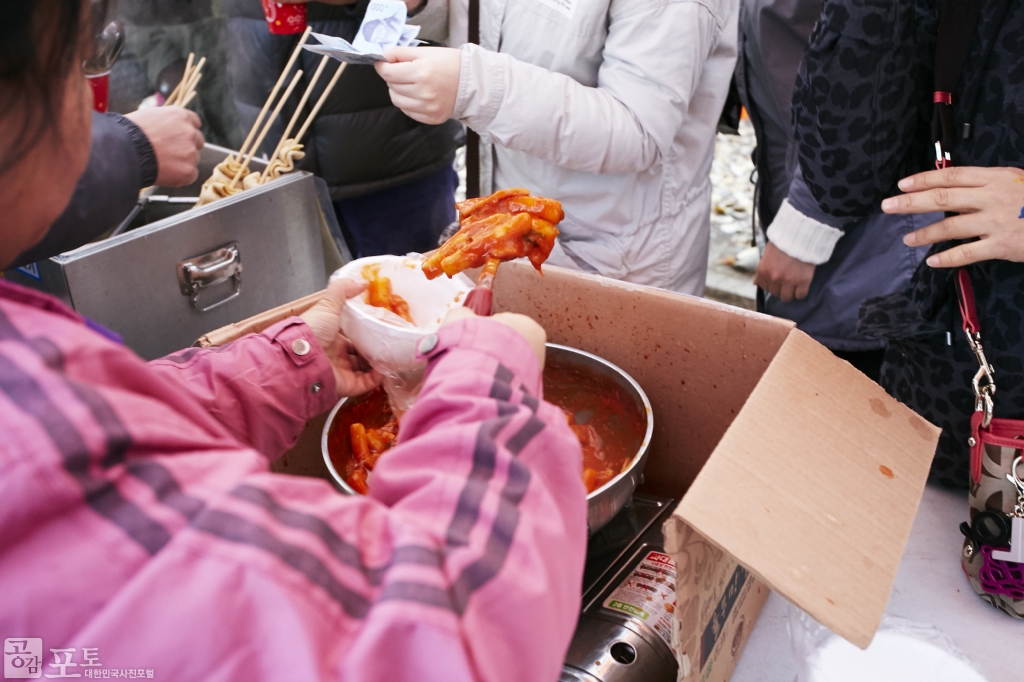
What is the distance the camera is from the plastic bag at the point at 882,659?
90 centimetres

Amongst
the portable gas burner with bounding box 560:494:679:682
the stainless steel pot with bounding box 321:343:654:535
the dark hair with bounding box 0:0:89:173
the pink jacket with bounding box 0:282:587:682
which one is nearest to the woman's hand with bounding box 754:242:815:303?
the stainless steel pot with bounding box 321:343:654:535

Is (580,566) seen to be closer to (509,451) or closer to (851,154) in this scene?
(509,451)

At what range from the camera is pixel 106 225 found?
1286mm

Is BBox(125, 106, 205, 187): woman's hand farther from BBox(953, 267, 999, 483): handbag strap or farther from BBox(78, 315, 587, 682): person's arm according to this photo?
BBox(953, 267, 999, 483): handbag strap

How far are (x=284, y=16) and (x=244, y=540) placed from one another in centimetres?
159

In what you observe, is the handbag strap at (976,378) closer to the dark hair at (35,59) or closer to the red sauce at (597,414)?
the red sauce at (597,414)

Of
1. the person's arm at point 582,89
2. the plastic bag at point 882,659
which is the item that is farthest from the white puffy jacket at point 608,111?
the plastic bag at point 882,659

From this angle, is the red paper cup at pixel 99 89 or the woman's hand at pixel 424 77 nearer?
the woman's hand at pixel 424 77

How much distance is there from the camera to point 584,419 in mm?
1394

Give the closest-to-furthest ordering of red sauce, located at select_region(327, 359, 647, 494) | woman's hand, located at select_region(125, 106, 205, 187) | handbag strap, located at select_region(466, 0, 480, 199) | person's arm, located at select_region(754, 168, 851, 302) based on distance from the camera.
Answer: red sauce, located at select_region(327, 359, 647, 494) < woman's hand, located at select_region(125, 106, 205, 187) < person's arm, located at select_region(754, 168, 851, 302) < handbag strap, located at select_region(466, 0, 480, 199)

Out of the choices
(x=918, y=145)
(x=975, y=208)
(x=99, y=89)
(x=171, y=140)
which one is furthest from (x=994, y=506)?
(x=99, y=89)

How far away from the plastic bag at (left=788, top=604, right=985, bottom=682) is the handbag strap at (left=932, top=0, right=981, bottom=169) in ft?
2.58

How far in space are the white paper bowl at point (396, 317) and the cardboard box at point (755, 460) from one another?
18cm

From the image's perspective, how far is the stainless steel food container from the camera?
1.32 m
